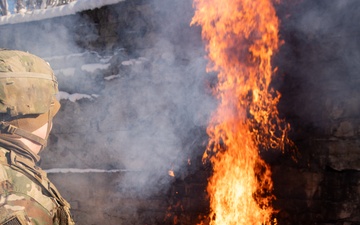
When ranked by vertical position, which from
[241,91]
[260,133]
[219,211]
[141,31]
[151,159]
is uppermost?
[141,31]

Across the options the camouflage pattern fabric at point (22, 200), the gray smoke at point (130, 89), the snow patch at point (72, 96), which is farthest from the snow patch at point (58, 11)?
the camouflage pattern fabric at point (22, 200)

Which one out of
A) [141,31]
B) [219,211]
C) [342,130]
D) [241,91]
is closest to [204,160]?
[219,211]

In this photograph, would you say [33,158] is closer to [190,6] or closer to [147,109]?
[147,109]

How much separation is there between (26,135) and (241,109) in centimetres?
286

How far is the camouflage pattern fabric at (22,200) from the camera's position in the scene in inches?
81.4

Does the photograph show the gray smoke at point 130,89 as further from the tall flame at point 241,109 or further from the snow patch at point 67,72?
A: the tall flame at point 241,109

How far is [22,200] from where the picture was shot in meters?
2.20

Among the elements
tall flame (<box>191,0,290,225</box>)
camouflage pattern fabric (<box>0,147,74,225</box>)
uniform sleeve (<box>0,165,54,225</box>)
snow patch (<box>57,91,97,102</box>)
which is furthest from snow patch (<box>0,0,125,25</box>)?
uniform sleeve (<box>0,165,54,225</box>)

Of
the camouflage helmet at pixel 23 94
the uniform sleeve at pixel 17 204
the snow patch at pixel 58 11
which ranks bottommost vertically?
the uniform sleeve at pixel 17 204

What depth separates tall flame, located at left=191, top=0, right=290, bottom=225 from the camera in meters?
4.29

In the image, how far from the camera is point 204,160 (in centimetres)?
469

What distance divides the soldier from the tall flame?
8.19 feet

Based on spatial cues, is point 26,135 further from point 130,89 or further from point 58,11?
point 58,11

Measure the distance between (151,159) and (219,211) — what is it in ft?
4.32
